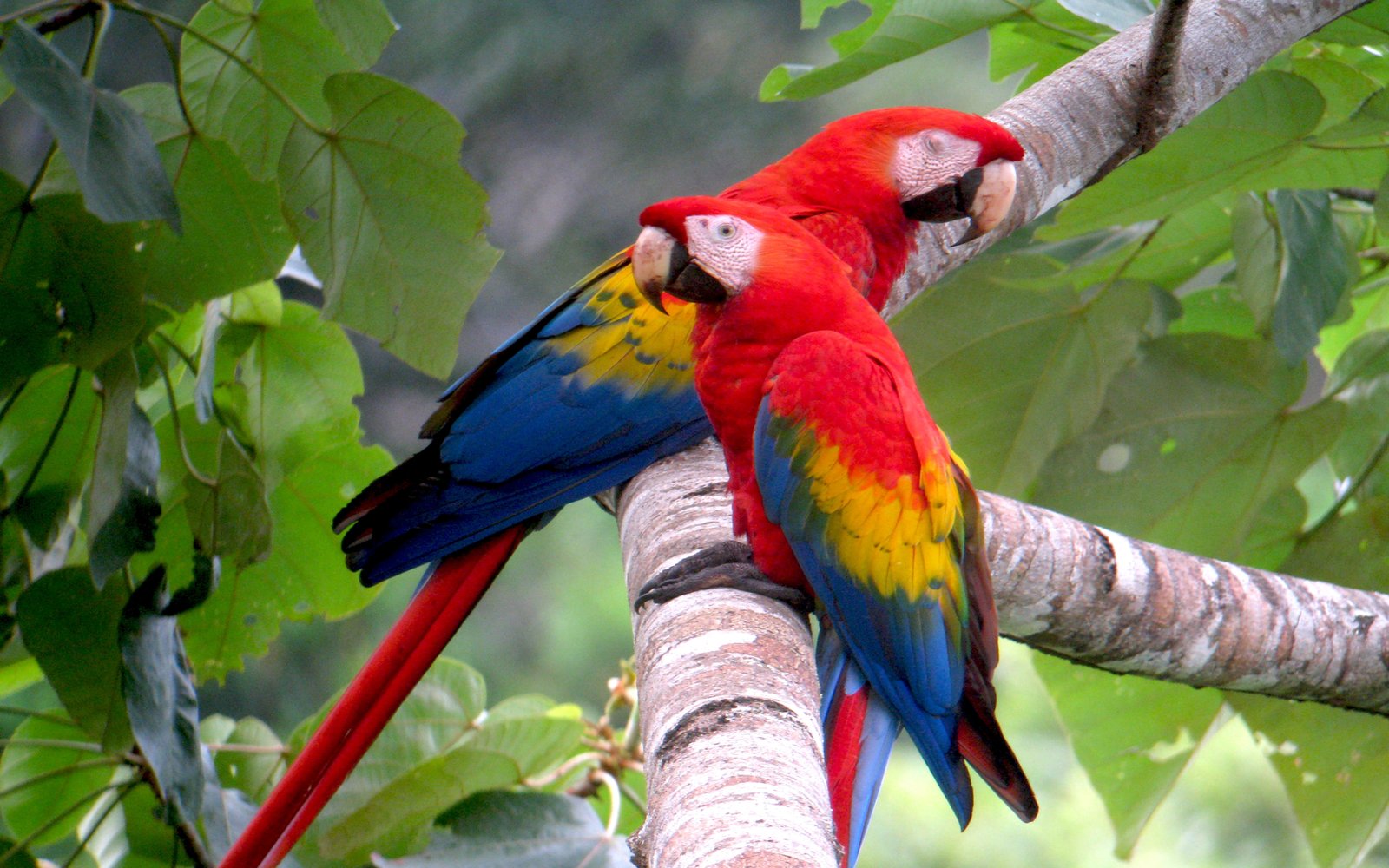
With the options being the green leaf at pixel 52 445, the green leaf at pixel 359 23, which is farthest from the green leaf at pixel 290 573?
the green leaf at pixel 359 23

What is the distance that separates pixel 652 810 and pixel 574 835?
0.43 m

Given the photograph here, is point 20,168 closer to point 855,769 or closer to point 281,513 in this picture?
point 281,513

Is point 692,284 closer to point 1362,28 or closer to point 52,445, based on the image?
point 52,445

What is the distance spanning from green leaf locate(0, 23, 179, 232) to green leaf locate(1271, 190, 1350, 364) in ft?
2.56

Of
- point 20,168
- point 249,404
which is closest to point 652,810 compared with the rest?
point 249,404

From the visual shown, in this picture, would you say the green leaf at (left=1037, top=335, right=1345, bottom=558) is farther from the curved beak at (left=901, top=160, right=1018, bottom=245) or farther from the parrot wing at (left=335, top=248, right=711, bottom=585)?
the parrot wing at (left=335, top=248, right=711, bottom=585)

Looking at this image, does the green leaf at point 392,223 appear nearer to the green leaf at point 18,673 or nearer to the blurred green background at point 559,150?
the green leaf at point 18,673

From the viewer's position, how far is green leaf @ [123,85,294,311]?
75 centimetres

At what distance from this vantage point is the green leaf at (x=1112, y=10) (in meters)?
0.86

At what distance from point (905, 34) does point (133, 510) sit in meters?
0.61

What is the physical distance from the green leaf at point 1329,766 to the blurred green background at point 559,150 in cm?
198

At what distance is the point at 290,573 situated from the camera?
937 millimetres

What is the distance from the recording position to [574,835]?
0.82m

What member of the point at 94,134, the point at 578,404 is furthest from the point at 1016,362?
the point at 94,134
